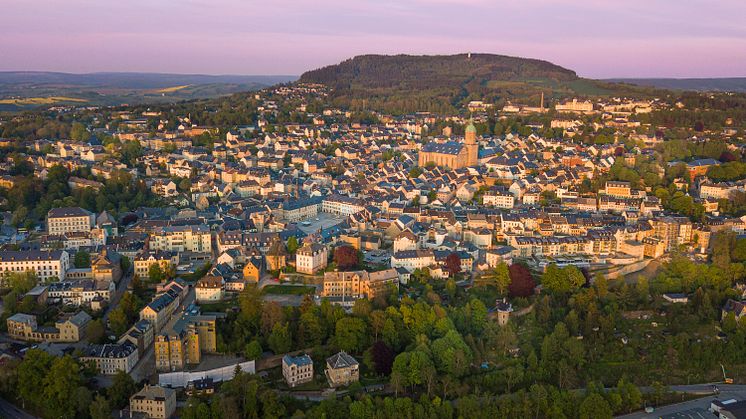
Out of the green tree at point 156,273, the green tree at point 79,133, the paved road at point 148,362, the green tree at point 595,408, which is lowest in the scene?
the green tree at point 595,408

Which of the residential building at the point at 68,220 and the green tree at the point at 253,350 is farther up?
the residential building at the point at 68,220

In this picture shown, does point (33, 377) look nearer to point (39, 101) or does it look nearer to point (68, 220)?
point (68, 220)

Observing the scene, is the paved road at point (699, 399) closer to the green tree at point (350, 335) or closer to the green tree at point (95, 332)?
the green tree at point (350, 335)

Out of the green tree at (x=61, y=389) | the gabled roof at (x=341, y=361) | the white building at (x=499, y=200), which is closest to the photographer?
the green tree at (x=61, y=389)

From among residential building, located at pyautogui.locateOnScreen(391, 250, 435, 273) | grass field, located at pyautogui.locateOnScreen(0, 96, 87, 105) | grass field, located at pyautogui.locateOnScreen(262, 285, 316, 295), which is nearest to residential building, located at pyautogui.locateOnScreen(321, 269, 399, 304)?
grass field, located at pyautogui.locateOnScreen(262, 285, 316, 295)

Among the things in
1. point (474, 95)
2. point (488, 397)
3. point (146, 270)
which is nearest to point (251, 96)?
point (474, 95)

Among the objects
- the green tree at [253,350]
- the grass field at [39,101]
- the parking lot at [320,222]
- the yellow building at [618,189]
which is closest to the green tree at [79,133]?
the parking lot at [320,222]
